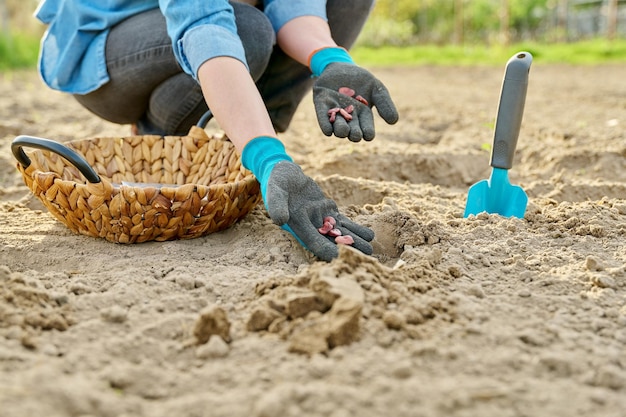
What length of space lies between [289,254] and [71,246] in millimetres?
560

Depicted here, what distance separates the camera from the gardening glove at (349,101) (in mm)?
1683

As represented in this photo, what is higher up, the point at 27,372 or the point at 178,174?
the point at 178,174

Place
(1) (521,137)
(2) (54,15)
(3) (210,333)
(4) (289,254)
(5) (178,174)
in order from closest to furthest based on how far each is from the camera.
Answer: (3) (210,333) < (4) (289,254) < (5) (178,174) < (2) (54,15) < (1) (521,137)

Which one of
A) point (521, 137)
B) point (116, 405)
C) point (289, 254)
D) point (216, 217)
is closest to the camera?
point (116, 405)

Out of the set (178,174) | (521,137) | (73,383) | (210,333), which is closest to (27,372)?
(73,383)

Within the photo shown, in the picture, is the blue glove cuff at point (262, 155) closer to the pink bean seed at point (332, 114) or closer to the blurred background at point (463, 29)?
the pink bean seed at point (332, 114)

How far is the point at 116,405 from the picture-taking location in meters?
0.96

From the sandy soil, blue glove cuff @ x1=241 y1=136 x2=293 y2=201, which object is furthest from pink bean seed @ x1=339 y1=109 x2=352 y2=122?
the sandy soil

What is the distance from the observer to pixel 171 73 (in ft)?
7.33

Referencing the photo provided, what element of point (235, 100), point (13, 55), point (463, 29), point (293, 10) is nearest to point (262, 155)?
point (235, 100)

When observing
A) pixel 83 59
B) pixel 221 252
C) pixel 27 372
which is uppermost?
pixel 83 59

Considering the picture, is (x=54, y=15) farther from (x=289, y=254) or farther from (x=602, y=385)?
(x=602, y=385)

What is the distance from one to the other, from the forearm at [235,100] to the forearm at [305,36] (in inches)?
17.0

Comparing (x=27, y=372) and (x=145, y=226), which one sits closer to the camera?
(x=27, y=372)
